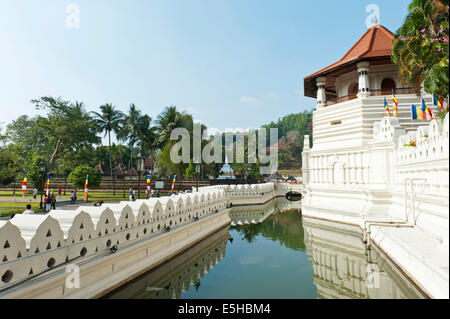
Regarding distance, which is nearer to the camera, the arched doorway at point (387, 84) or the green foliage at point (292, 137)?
the arched doorway at point (387, 84)

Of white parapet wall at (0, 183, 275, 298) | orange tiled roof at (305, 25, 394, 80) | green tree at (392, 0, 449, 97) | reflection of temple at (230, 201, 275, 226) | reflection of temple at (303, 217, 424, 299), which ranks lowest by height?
reflection of temple at (230, 201, 275, 226)

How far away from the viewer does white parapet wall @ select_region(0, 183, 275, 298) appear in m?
4.11

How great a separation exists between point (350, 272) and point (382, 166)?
8.03m

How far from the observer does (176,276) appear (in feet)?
25.3

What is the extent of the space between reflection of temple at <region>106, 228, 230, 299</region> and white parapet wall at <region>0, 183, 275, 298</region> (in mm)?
277

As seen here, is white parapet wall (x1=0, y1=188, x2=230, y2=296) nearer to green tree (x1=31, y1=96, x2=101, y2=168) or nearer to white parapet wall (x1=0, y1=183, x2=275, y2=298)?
white parapet wall (x1=0, y1=183, x2=275, y2=298)

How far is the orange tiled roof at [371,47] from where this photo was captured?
1830cm

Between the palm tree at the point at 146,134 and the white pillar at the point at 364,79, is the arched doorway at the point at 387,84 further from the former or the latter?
the palm tree at the point at 146,134

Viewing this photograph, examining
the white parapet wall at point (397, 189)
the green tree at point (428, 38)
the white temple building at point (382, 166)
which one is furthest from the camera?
the green tree at point (428, 38)

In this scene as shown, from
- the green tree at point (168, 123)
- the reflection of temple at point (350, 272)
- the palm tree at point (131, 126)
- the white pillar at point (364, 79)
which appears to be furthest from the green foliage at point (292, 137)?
the reflection of temple at point (350, 272)

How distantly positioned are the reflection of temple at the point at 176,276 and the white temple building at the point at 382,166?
5805mm

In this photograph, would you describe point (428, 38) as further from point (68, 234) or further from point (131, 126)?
point (131, 126)

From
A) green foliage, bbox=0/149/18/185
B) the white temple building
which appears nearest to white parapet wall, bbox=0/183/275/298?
the white temple building

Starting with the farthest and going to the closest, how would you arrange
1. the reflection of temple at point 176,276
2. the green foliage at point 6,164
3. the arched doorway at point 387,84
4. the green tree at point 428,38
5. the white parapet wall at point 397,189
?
the arched doorway at point 387,84 < the green foliage at point 6,164 < the green tree at point 428,38 < the white parapet wall at point 397,189 < the reflection of temple at point 176,276
